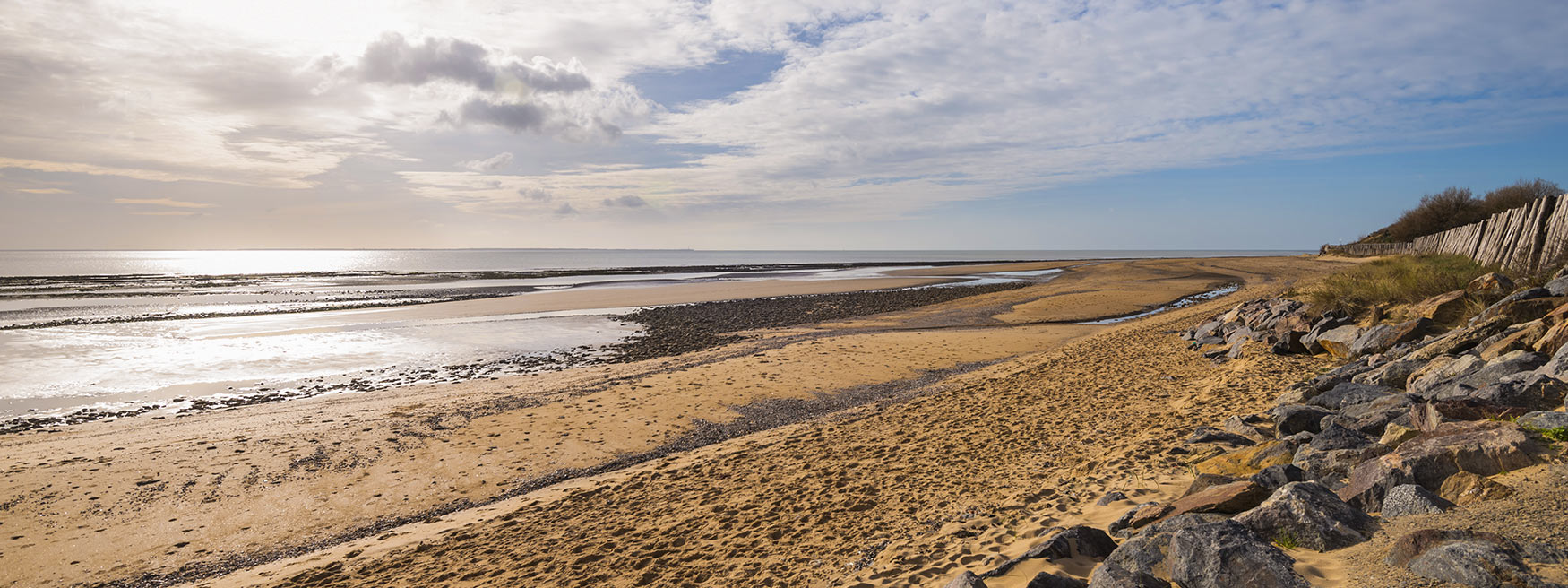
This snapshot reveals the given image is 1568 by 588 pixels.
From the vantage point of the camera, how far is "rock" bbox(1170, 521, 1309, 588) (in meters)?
3.45

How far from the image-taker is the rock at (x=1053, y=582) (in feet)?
12.9

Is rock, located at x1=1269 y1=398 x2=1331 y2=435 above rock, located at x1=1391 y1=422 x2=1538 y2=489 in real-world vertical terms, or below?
below

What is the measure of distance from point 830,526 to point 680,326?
2109cm

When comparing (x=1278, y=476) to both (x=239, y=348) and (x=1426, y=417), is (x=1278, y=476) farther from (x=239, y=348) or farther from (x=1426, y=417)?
(x=239, y=348)

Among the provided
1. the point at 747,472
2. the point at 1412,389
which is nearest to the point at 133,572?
the point at 747,472

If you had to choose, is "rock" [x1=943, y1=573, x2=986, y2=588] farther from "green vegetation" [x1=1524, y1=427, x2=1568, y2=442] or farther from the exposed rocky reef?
"green vegetation" [x1=1524, y1=427, x2=1568, y2=442]

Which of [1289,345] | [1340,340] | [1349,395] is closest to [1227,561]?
[1349,395]

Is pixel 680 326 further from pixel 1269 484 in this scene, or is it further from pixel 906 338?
pixel 1269 484

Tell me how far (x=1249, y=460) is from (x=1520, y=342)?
138 inches

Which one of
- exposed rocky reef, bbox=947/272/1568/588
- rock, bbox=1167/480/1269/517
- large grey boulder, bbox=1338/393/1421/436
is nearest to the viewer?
exposed rocky reef, bbox=947/272/1568/588

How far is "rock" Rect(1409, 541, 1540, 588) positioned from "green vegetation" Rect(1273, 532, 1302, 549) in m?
0.61

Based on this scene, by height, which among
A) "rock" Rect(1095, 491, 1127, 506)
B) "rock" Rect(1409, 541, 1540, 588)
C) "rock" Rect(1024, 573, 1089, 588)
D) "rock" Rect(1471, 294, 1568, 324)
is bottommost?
"rock" Rect(1095, 491, 1127, 506)

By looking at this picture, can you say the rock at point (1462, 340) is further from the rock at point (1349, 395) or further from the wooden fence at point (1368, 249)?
the wooden fence at point (1368, 249)

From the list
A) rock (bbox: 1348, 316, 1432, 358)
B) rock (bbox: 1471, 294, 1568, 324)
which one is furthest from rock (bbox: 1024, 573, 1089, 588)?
rock (bbox: 1348, 316, 1432, 358)
